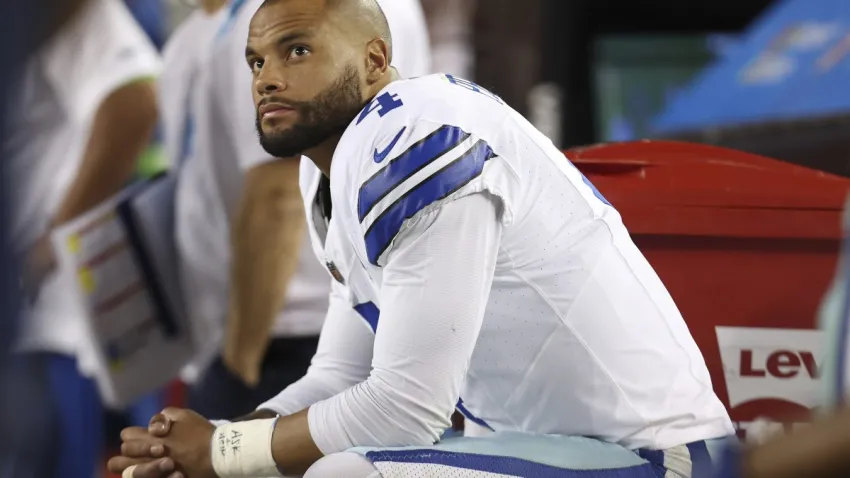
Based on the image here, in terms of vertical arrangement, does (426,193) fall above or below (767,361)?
above

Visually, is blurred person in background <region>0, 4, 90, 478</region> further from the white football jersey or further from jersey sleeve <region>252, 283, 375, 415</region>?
the white football jersey

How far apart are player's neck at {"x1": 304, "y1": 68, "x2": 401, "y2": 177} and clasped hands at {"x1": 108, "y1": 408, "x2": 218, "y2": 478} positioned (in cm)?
38

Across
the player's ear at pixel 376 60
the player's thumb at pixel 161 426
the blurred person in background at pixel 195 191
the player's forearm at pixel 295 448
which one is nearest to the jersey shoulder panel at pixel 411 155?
the player's ear at pixel 376 60

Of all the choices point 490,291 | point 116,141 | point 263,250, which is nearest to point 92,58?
point 116,141

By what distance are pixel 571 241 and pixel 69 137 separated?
2.03 metres

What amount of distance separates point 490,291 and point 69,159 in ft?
6.43

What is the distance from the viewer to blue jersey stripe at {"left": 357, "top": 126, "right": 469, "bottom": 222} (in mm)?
1507

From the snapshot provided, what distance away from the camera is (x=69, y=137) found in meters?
3.28

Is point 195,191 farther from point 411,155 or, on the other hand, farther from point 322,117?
point 411,155

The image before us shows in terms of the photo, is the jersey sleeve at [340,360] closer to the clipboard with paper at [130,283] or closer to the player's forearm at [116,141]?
the clipboard with paper at [130,283]

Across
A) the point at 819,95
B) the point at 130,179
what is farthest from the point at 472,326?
the point at 819,95

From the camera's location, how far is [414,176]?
150 cm

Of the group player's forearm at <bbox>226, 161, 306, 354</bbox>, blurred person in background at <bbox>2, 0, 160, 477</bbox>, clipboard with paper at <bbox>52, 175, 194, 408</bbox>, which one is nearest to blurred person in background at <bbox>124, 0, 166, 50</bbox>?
blurred person in background at <bbox>2, 0, 160, 477</bbox>

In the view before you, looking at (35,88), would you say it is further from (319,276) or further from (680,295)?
(680,295)
